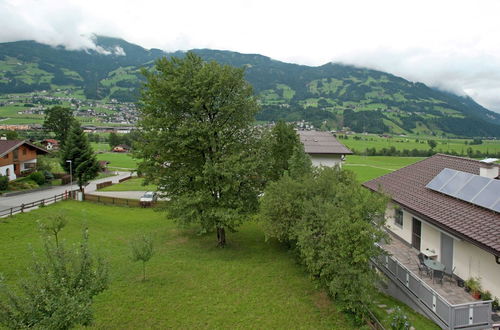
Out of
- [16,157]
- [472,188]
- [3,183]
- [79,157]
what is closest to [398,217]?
[472,188]

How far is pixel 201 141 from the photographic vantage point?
1897 centimetres

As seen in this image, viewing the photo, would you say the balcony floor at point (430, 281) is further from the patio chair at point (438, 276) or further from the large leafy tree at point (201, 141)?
the large leafy tree at point (201, 141)

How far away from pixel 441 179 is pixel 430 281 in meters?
6.44

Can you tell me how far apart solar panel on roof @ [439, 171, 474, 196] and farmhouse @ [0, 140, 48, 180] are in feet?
167

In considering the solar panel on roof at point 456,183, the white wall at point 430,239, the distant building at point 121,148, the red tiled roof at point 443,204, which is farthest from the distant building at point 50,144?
the solar panel on roof at point 456,183

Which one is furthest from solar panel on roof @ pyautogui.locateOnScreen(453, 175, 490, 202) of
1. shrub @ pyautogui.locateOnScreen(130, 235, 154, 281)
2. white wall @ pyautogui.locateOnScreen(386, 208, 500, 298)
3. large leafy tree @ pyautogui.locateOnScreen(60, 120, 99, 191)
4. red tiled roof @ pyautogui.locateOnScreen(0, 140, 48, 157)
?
red tiled roof @ pyautogui.locateOnScreen(0, 140, 48, 157)

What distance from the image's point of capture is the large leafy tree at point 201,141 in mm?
18422

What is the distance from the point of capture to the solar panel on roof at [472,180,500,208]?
44.4 feet

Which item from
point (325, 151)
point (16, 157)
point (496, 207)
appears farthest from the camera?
point (16, 157)

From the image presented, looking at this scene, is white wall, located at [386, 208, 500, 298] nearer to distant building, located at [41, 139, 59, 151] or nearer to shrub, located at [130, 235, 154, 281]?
shrub, located at [130, 235, 154, 281]

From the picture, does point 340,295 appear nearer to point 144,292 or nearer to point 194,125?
point 144,292

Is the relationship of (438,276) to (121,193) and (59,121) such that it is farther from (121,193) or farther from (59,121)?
(59,121)

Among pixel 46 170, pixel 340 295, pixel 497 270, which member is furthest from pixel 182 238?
pixel 46 170

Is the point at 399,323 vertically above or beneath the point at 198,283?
above
